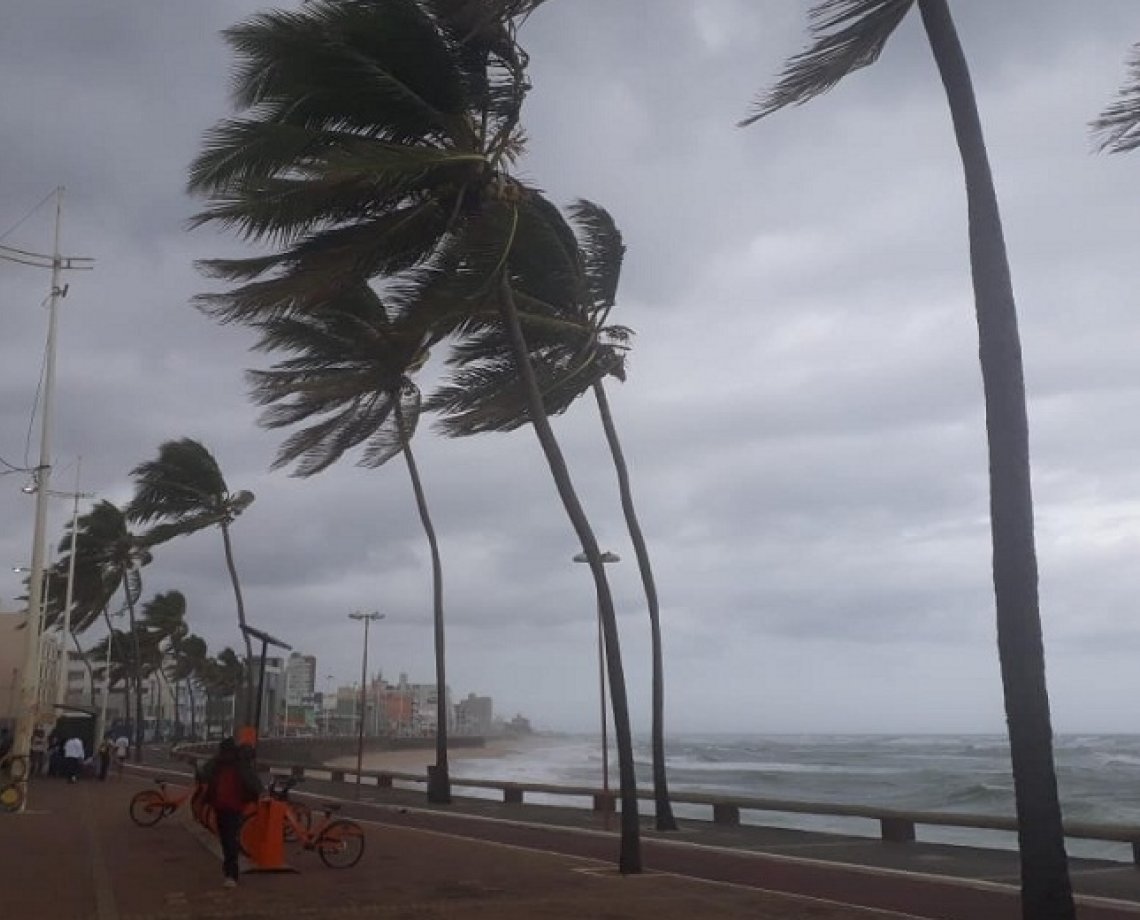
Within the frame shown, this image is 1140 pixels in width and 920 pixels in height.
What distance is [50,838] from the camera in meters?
15.5

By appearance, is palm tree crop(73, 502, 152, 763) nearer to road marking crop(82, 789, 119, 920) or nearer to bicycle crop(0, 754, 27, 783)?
bicycle crop(0, 754, 27, 783)

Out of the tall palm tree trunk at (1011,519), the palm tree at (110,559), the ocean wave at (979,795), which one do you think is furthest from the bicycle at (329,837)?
the palm tree at (110,559)

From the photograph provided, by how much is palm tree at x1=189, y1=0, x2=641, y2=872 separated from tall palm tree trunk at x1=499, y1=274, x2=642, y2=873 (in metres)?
0.02

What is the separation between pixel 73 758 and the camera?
31.8 meters

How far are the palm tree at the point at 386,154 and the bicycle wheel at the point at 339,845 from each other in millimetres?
3039

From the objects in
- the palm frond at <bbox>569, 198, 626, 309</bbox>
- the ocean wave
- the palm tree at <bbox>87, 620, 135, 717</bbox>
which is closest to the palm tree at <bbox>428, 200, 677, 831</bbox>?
the palm frond at <bbox>569, 198, 626, 309</bbox>

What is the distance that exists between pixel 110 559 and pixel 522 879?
47.1 m

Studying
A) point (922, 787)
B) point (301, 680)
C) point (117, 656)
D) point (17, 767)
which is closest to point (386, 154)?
point (17, 767)

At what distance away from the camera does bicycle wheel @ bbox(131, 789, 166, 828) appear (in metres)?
17.5

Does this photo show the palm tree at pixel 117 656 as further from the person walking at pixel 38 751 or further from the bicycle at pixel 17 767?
the bicycle at pixel 17 767

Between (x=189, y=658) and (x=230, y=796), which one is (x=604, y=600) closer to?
(x=230, y=796)

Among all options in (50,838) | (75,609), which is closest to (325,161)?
(50,838)

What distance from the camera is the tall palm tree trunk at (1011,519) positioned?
6938mm

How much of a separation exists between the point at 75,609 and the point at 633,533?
50.0 meters
